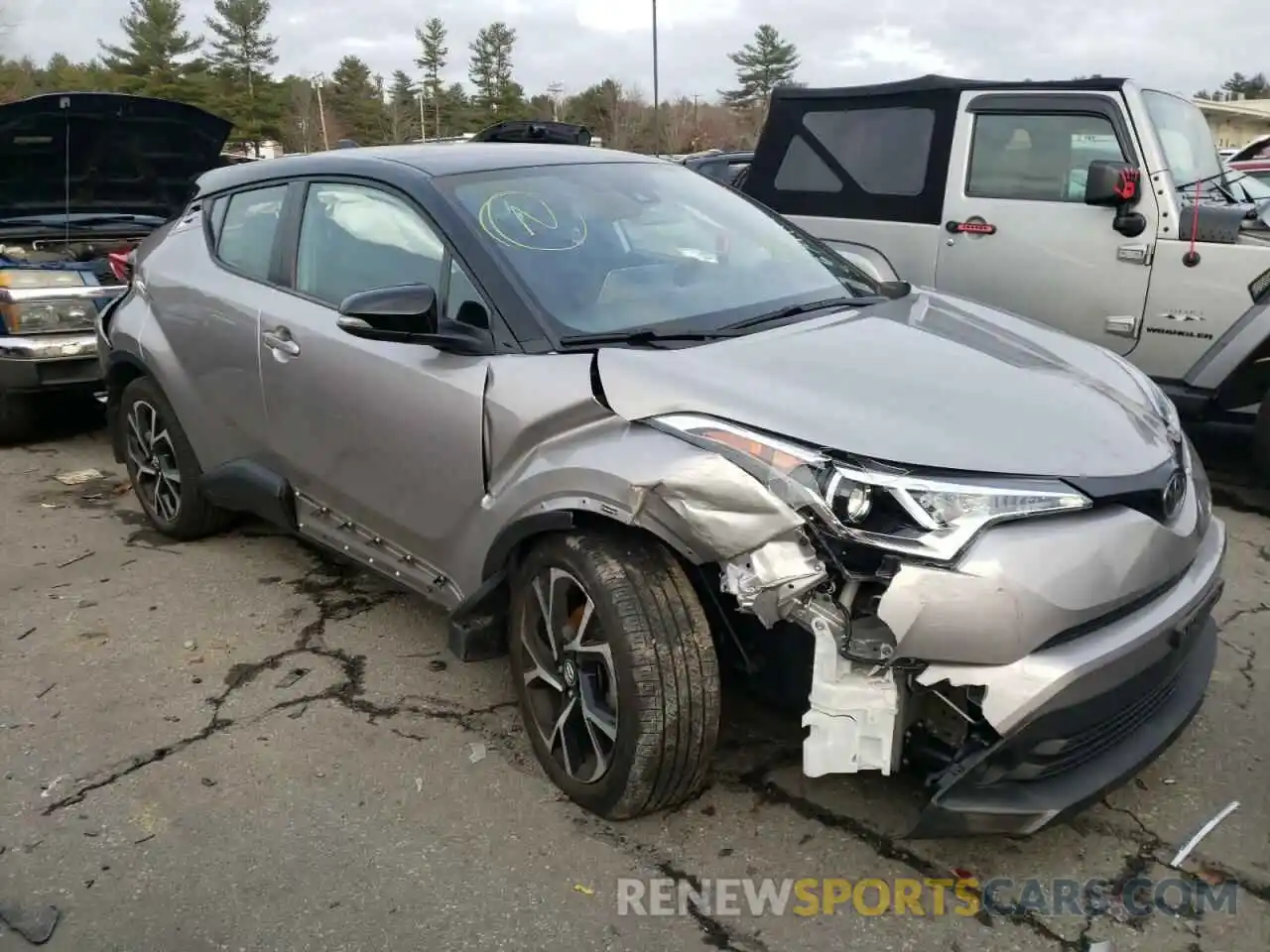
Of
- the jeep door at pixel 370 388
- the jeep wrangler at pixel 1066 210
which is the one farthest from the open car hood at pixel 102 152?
the jeep wrangler at pixel 1066 210

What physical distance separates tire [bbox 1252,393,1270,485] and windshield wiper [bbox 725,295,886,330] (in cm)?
234

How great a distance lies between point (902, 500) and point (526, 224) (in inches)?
61.2

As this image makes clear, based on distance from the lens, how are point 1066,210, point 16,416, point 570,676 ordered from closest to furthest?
point 570,676
point 1066,210
point 16,416

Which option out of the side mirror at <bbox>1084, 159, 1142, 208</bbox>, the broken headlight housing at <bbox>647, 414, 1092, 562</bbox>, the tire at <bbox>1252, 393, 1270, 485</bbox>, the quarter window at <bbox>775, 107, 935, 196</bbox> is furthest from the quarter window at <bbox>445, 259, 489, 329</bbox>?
the quarter window at <bbox>775, 107, 935, 196</bbox>

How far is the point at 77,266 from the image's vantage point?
6199 mm

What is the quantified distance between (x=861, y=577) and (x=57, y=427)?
6.56m

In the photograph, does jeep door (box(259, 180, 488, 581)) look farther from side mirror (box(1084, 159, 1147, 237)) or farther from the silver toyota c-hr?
side mirror (box(1084, 159, 1147, 237))

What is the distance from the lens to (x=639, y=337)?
9.34 feet

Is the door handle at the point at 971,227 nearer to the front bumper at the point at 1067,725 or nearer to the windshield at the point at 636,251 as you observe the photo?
the windshield at the point at 636,251

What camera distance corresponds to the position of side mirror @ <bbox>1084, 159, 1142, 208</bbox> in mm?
5328

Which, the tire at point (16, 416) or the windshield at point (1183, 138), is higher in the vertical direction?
the windshield at point (1183, 138)

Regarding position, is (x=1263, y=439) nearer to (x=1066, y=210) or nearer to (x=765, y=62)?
(x=1066, y=210)

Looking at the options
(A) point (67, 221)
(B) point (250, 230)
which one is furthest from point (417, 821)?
(A) point (67, 221)

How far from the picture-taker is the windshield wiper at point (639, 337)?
9.29 feet
